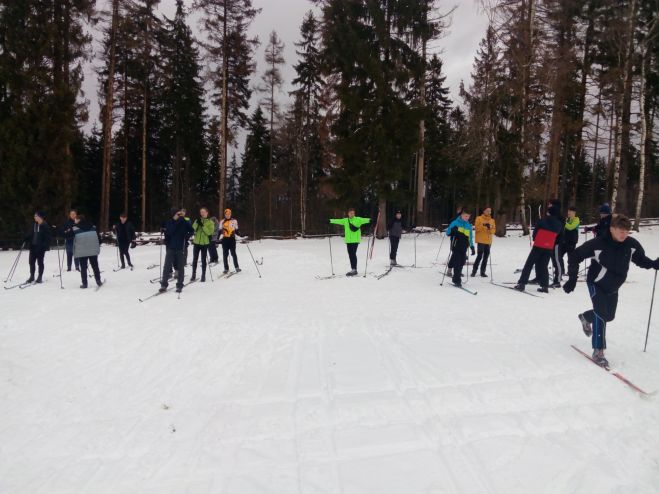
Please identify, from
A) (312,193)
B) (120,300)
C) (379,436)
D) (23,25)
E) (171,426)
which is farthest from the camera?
(312,193)

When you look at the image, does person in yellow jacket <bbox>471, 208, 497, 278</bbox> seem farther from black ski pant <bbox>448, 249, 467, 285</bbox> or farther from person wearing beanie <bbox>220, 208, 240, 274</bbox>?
person wearing beanie <bbox>220, 208, 240, 274</bbox>

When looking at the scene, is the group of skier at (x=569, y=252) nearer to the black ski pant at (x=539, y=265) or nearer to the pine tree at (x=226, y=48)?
the black ski pant at (x=539, y=265)

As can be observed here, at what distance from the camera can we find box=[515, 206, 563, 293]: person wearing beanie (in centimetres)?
863

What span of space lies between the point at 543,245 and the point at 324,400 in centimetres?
703

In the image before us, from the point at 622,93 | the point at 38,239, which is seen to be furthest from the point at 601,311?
the point at 622,93

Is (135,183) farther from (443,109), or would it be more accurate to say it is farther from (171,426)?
(171,426)

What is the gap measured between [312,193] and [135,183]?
15935mm

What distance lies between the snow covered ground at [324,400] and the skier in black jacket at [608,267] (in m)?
0.48

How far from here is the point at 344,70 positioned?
19672mm

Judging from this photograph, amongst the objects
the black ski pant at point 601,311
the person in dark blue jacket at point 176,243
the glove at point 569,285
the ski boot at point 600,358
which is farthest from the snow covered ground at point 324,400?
the person in dark blue jacket at point 176,243

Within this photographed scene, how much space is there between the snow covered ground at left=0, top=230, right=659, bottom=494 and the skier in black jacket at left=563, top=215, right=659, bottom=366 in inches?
18.8

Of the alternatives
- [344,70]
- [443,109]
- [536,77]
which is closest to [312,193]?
[443,109]

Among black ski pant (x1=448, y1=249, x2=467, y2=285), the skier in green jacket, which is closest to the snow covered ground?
black ski pant (x1=448, y1=249, x2=467, y2=285)

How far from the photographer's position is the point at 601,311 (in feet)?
15.8
